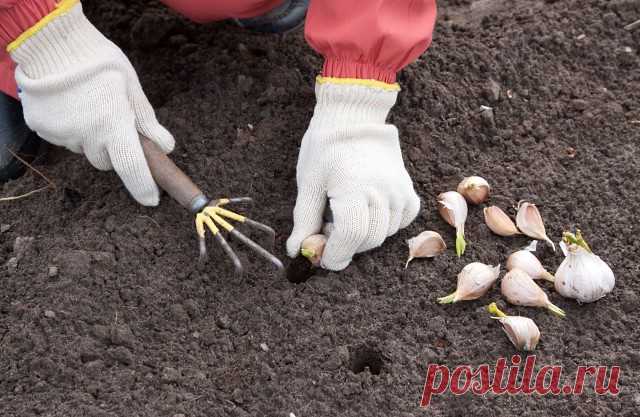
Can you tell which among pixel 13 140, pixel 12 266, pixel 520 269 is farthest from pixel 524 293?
pixel 13 140

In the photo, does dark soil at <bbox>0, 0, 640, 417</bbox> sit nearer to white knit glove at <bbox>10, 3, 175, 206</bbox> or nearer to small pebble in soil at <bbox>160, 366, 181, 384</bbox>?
small pebble in soil at <bbox>160, 366, 181, 384</bbox>

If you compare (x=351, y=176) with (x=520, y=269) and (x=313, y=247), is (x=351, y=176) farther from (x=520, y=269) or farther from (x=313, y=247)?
(x=520, y=269)

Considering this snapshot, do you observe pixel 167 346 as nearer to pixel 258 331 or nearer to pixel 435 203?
pixel 258 331

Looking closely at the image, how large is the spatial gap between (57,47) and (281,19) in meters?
0.68

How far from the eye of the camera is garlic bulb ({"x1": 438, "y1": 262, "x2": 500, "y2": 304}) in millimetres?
1496

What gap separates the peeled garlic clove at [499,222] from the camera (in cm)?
162

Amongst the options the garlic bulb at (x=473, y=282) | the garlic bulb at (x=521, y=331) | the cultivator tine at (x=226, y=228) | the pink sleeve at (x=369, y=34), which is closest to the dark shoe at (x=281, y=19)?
the pink sleeve at (x=369, y=34)

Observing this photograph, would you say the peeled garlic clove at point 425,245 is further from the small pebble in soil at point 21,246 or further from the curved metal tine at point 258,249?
the small pebble in soil at point 21,246

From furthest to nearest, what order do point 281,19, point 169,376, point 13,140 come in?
point 281,19, point 13,140, point 169,376

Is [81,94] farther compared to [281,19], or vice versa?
[281,19]

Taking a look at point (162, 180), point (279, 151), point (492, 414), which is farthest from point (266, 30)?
point (492, 414)

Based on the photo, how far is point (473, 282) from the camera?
58.9 inches

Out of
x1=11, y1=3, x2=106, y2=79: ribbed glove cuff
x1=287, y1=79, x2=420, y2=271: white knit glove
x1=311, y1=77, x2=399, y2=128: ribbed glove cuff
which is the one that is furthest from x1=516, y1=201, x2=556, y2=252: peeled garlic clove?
x1=11, y1=3, x2=106, y2=79: ribbed glove cuff

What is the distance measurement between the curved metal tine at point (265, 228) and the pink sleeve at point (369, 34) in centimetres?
36
